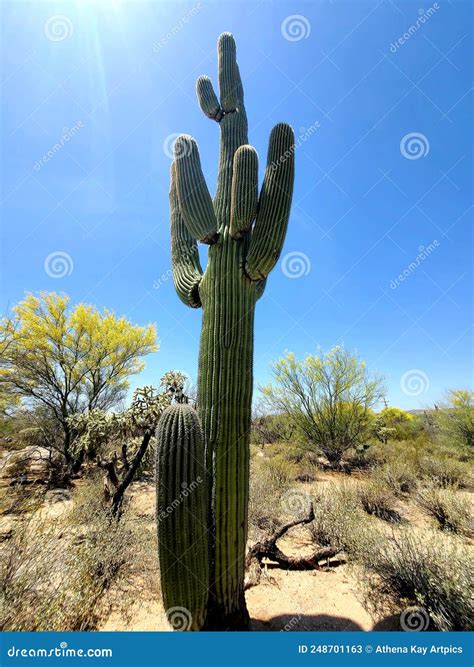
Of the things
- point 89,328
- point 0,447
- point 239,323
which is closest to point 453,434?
point 239,323

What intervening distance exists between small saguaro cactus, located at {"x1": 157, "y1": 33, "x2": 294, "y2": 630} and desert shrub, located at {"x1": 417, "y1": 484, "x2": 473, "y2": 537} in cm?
345

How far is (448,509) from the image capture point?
4.31 metres

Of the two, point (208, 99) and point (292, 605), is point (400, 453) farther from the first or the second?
point (208, 99)

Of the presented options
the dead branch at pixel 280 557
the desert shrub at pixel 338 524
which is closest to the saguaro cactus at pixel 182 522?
the dead branch at pixel 280 557

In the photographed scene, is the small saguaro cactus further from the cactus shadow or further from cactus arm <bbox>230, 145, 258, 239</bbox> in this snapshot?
the cactus shadow

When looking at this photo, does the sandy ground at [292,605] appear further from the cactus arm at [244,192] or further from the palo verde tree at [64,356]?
the palo verde tree at [64,356]

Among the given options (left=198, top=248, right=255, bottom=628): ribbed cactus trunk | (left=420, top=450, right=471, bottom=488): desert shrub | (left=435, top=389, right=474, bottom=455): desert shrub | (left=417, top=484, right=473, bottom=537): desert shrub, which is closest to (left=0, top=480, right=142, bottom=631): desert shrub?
(left=198, top=248, right=255, bottom=628): ribbed cactus trunk

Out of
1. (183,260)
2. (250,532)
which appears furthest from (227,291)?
(250,532)

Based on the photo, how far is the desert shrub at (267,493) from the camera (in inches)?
172

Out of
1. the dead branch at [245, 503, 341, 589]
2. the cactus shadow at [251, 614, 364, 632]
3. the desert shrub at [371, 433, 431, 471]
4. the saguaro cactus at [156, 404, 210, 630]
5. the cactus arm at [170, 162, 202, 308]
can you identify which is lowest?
the cactus shadow at [251, 614, 364, 632]

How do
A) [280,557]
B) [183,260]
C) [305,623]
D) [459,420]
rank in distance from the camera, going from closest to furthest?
[305,623]
[183,260]
[280,557]
[459,420]

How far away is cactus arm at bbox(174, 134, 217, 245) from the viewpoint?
2799 millimetres

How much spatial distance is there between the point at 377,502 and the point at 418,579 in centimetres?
262

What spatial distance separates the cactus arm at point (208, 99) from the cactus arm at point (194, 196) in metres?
0.84
